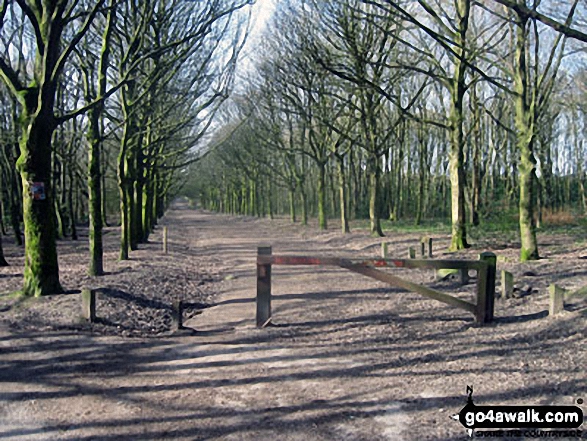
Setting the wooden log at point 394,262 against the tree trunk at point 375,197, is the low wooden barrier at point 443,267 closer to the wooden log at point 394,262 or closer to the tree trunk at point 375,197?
the wooden log at point 394,262

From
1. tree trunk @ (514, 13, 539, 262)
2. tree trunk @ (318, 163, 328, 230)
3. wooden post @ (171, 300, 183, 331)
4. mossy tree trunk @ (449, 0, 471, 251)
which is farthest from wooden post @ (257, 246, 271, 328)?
tree trunk @ (318, 163, 328, 230)

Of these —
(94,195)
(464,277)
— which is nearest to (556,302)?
(464,277)

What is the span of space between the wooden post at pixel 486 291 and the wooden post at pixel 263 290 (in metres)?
2.89

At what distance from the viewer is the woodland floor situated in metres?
4.67

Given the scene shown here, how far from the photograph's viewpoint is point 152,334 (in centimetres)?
841

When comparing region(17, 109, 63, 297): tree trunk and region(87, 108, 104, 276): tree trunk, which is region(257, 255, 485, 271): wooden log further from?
region(87, 108, 104, 276): tree trunk

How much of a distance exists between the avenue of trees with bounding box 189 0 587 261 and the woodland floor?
14.0 feet

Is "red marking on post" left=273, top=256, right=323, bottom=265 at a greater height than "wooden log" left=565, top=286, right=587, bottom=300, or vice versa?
"red marking on post" left=273, top=256, right=323, bottom=265

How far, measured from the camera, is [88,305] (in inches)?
324

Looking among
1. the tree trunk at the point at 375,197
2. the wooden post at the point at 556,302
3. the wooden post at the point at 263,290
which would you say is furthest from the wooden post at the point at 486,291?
the tree trunk at the point at 375,197

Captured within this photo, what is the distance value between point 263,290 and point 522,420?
168 inches

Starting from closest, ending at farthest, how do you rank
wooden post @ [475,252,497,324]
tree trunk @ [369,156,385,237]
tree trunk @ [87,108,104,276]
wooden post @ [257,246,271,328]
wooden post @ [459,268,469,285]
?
1. wooden post @ [475,252,497,324]
2. wooden post @ [257,246,271,328]
3. wooden post @ [459,268,469,285]
4. tree trunk @ [87,108,104,276]
5. tree trunk @ [369,156,385,237]

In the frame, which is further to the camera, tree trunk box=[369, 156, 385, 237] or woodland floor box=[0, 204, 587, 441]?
tree trunk box=[369, 156, 385, 237]

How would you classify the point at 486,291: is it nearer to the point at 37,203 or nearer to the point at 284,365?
the point at 284,365
